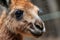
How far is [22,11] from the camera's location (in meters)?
2.97

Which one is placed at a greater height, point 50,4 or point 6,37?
point 50,4

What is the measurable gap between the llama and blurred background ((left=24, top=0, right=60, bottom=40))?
3.70 ft

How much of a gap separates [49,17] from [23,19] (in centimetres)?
148

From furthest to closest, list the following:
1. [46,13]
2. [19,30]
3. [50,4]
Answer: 1. [50,4]
2. [46,13]
3. [19,30]

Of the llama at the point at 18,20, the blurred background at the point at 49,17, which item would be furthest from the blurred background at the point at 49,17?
the llama at the point at 18,20

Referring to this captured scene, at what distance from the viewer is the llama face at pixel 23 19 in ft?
9.39

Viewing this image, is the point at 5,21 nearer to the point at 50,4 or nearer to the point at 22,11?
the point at 22,11

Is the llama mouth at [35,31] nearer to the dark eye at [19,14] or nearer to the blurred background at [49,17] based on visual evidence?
the dark eye at [19,14]

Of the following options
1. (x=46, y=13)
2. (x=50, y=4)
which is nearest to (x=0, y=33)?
(x=46, y=13)

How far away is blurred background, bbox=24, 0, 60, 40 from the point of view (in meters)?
4.25

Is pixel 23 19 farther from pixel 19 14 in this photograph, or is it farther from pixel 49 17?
pixel 49 17

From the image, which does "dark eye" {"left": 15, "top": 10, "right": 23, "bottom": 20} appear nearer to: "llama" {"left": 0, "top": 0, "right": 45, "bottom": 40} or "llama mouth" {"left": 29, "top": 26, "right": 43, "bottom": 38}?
"llama" {"left": 0, "top": 0, "right": 45, "bottom": 40}

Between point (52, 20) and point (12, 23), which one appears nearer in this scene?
point (12, 23)

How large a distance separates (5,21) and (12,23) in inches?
3.6
